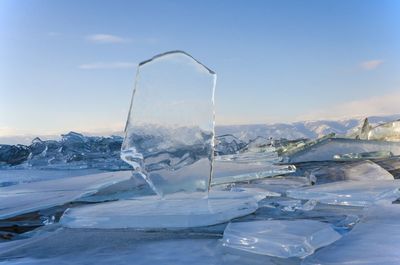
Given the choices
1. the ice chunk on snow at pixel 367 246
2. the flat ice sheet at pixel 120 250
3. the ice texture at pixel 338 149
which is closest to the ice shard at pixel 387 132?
the ice texture at pixel 338 149

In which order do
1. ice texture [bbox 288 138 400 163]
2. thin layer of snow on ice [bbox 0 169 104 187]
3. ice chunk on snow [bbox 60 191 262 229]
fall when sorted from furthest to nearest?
ice texture [bbox 288 138 400 163] < thin layer of snow on ice [bbox 0 169 104 187] < ice chunk on snow [bbox 60 191 262 229]

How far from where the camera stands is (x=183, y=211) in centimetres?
164

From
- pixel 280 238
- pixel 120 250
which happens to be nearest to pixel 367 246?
pixel 280 238

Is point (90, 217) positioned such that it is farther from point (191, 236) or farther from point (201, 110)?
point (201, 110)

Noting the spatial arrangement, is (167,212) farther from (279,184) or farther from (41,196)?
(279,184)

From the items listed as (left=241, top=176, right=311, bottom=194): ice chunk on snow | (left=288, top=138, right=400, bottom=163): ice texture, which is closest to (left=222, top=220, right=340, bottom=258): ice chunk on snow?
(left=241, top=176, right=311, bottom=194): ice chunk on snow

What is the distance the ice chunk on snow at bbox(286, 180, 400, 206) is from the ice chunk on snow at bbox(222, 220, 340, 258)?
594 mm

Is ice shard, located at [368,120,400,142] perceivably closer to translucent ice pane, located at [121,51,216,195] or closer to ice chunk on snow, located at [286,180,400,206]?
ice chunk on snow, located at [286,180,400,206]

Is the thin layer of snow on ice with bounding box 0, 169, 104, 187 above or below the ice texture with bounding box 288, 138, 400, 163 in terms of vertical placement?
below

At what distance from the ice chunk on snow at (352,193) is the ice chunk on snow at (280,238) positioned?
594 millimetres

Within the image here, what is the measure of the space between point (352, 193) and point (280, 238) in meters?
0.90

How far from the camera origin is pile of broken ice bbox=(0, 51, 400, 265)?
1163 mm

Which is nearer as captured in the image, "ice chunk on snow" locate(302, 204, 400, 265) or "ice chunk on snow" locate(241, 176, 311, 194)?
"ice chunk on snow" locate(302, 204, 400, 265)

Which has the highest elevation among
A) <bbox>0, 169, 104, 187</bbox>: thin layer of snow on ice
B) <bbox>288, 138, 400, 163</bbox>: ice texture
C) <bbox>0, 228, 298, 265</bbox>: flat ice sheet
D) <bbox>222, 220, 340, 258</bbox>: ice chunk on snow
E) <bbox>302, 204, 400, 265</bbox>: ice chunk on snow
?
<bbox>288, 138, 400, 163</bbox>: ice texture
